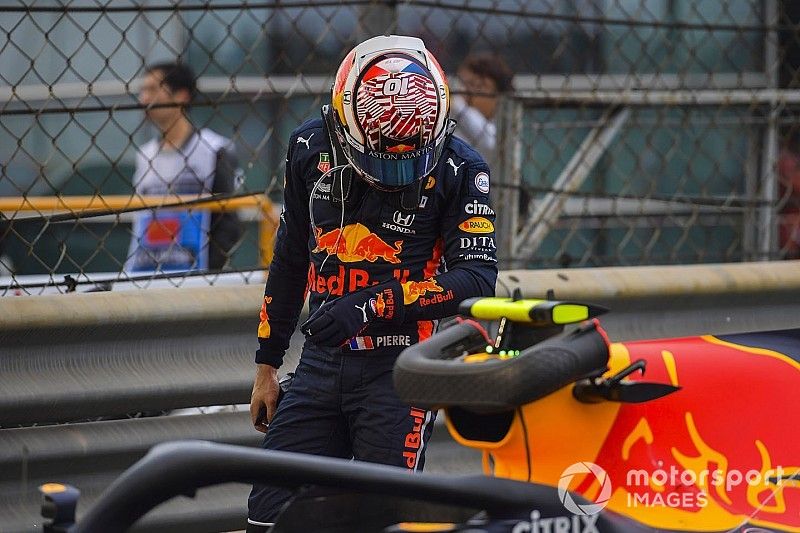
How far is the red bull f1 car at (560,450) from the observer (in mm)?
2033

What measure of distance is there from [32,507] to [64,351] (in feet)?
1.55

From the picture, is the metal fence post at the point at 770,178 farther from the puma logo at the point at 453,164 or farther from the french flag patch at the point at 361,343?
the french flag patch at the point at 361,343

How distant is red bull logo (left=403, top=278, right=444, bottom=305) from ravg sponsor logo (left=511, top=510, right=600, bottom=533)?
3.98 ft

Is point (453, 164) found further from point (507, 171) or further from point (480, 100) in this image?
point (480, 100)

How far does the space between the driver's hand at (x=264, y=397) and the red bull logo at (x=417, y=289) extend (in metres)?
0.59

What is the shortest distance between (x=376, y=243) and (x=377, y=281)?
10 cm

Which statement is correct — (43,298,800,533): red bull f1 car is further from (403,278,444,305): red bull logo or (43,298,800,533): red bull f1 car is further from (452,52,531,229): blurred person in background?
(452,52,531,229): blurred person in background

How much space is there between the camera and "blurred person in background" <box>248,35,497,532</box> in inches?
126

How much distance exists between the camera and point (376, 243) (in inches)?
134

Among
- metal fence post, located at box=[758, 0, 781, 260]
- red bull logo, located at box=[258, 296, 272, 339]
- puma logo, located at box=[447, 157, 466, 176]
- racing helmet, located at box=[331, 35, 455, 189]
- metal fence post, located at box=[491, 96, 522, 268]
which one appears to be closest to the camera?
racing helmet, located at box=[331, 35, 455, 189]

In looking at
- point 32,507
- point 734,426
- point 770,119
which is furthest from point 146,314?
point 770,119

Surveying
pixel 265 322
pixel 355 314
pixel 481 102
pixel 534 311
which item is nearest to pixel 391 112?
pixel 355 314

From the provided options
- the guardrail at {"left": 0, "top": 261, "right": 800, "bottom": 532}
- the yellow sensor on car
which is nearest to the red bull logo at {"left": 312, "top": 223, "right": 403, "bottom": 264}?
the guardrail at {"left": 0, "top": 261, "right": 800, "bottom": 532}

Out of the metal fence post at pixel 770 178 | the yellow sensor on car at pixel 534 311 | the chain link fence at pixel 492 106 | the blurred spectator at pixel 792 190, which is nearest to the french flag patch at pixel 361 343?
the yellow sensor on car at pixel 534 311
